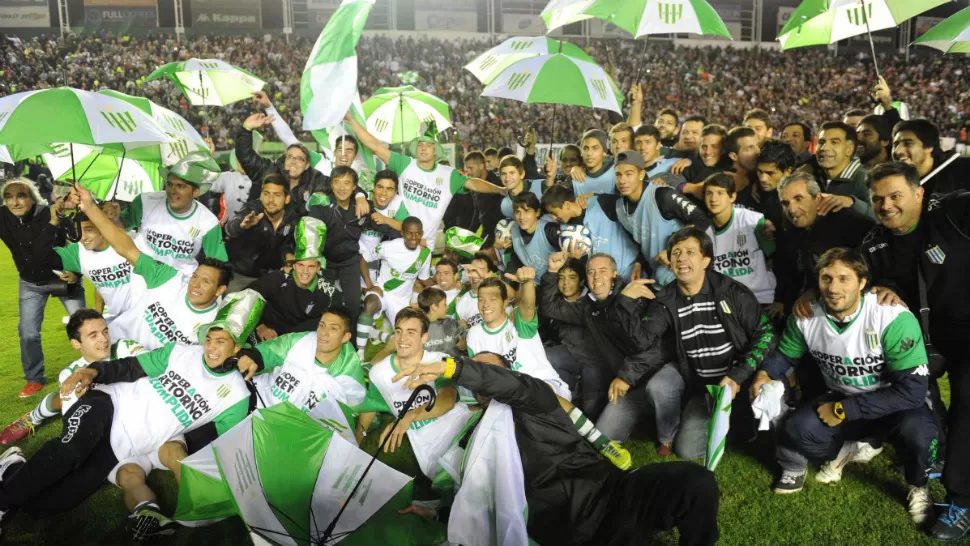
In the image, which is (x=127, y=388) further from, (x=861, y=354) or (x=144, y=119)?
(x=861, y=354)

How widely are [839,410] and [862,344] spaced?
414 mm

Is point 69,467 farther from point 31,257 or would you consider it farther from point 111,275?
point 31,257

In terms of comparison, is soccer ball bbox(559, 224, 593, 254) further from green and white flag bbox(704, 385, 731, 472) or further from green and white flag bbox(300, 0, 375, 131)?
green and white flag bbox(300, 0, 375, 131)

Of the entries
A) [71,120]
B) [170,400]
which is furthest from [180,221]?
[170,400]

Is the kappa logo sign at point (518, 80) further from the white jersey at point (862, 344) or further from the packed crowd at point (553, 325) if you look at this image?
the white jersey at point (862, 344)

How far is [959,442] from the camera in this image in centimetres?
373

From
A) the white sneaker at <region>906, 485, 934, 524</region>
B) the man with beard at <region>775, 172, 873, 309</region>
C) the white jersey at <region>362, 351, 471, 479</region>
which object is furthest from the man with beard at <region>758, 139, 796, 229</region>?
the white jersey at <region>362, 351, 471, 479</region>

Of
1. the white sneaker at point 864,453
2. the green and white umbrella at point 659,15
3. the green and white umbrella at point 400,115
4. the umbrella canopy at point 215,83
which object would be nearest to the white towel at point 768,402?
the white sneaker at point 864,453

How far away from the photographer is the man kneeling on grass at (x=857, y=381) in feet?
12.9

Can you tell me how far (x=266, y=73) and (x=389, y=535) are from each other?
89.7 ft

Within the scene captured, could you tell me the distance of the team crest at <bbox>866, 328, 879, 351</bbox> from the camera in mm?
3982

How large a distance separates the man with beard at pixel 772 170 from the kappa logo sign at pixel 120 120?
188 inches

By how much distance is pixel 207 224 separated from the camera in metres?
6.20

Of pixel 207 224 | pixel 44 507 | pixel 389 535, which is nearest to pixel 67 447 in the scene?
pixel 44 507
